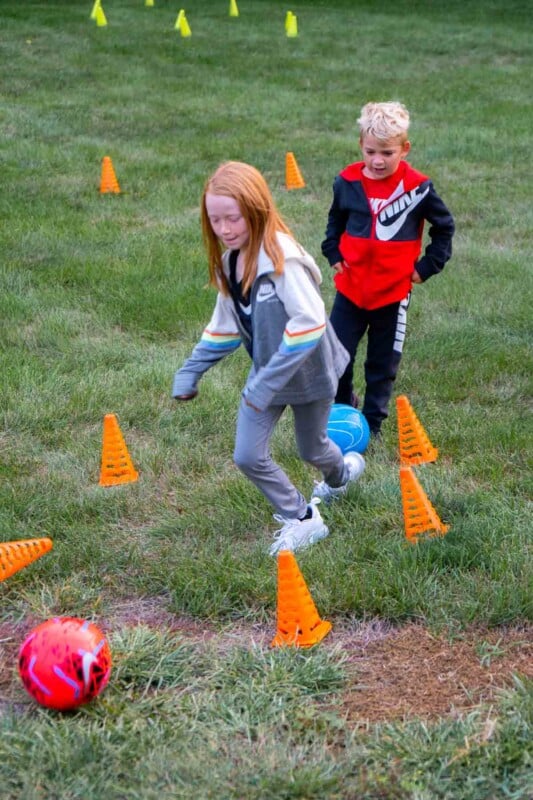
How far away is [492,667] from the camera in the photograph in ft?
11.7

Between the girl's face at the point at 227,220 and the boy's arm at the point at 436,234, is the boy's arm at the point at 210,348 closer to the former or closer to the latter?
the girl's face at the point at 227,220

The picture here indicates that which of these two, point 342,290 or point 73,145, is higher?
point 342,290

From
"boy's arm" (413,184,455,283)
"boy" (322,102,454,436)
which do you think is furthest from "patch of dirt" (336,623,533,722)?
"boy's arm" (413,184,455,283)

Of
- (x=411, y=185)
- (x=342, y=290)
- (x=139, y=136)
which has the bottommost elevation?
(x=139, y=136)

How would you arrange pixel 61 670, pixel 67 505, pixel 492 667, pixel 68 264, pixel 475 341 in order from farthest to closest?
pixel 68 264 → pixel 475 341 → pixel 67 505 → pixel 492 667 → pixel 61 670

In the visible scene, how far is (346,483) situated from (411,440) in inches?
26.7

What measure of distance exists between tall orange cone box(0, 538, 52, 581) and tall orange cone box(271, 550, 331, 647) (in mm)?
1164

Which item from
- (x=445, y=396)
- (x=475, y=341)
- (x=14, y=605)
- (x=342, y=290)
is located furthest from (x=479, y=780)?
(x=475, y=341)

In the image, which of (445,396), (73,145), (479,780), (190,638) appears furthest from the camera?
(73,145)

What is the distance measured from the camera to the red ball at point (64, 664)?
129 inches

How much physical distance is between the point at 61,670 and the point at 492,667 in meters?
1.53

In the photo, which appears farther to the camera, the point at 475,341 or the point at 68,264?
the point at 68,264

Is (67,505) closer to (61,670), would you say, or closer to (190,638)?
(190,638)

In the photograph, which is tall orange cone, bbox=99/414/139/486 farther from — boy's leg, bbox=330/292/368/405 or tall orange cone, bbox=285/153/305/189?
tall orange cone, bbox=285/153/305/189
